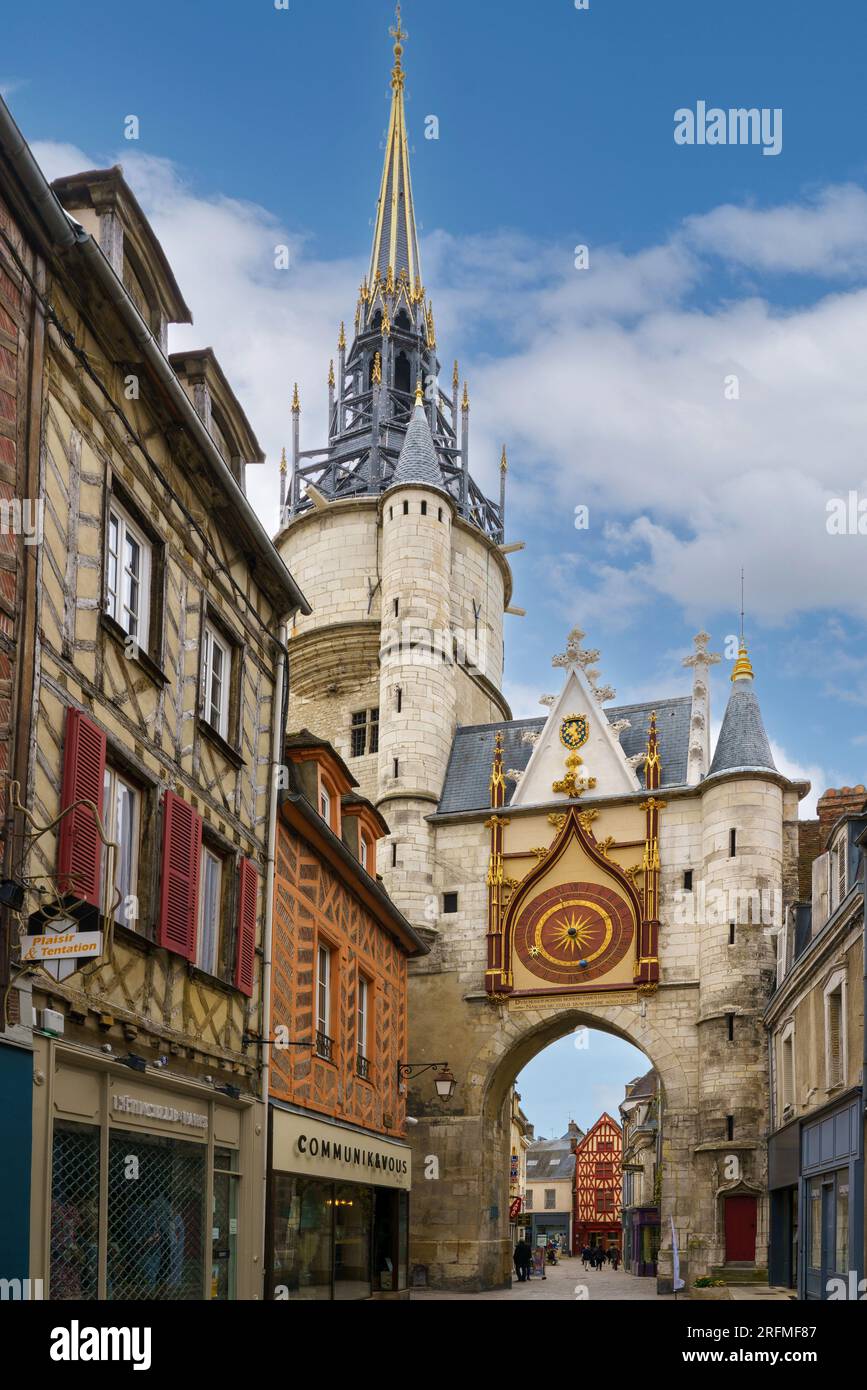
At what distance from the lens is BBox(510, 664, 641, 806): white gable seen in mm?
32625

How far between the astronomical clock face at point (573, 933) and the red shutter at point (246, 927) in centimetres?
1845

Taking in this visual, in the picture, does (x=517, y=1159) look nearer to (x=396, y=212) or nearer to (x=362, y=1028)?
(x=396, y=212)

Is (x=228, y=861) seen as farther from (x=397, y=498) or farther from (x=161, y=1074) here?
(x=397, y=498)

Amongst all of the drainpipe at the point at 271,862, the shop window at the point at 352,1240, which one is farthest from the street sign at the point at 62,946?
the shop window at the point at 352,1240

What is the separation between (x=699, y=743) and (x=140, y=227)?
73.0 ft

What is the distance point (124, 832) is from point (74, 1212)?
100.0 inches

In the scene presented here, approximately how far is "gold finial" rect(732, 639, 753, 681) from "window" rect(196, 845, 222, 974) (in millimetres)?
21605

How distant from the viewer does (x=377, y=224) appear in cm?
4775

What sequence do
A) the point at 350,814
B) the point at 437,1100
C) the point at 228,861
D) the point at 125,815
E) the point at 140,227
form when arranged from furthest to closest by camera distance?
the point at 437,1100, the point at 350,814, the point at 228,861, the point at 140,227, the point at 125,815

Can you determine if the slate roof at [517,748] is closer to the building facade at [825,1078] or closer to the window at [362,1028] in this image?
the building facade at [825,1078]

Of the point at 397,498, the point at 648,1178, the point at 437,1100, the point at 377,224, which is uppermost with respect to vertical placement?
the point at 377,224

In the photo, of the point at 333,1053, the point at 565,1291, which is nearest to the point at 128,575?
the point at 333,1053

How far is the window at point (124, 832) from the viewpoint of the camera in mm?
10492
